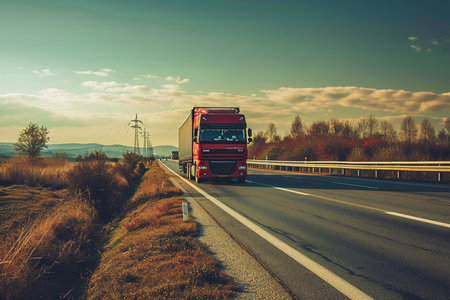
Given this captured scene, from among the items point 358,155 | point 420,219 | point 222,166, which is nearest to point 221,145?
point 222,166

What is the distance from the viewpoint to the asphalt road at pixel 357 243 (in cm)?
372

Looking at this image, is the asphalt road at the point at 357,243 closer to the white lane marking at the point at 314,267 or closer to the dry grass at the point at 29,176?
the white lane marking at the point at 314,267

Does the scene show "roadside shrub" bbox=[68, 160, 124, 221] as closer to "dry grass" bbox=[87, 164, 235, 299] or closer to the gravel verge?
"dry grass" bbox=[87, 164, 235, 299]

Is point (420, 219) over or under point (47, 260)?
over

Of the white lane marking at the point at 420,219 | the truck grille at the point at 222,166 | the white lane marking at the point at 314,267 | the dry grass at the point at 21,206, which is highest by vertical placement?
the truck grille at the point at 222,166

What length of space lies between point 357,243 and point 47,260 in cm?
573

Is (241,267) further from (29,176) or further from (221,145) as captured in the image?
(29,176)

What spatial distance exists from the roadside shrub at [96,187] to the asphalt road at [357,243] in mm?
5681

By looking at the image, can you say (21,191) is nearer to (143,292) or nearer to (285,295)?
(143,292)

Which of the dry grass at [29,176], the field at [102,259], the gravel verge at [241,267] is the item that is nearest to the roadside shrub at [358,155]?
the field at [102,259]

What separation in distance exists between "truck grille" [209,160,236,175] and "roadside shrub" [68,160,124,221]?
518cm

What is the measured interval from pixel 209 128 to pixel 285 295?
1457cm

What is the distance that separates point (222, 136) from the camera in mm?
17734

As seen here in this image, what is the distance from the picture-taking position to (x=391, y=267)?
4.30 metres
